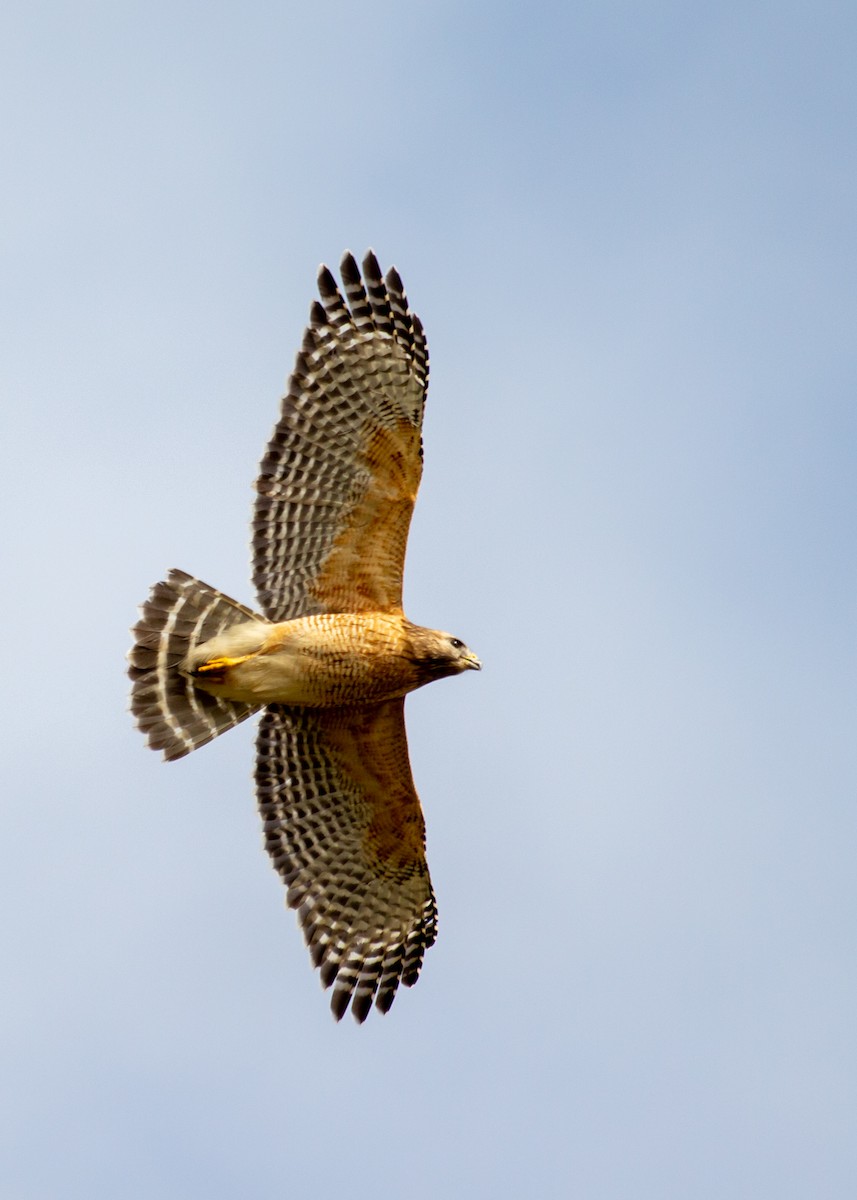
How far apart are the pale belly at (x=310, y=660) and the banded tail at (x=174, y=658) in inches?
4.4

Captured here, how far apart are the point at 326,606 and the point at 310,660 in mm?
518

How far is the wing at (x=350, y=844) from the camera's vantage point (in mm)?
16969

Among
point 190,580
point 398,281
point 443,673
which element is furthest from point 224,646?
point 398,281

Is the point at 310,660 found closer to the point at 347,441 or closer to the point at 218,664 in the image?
the point at 218,664

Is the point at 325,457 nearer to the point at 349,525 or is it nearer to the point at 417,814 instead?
the point at 349,525

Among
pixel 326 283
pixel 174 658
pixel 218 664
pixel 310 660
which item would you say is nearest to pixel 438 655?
pixel 310 660

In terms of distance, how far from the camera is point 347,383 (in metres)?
16.3

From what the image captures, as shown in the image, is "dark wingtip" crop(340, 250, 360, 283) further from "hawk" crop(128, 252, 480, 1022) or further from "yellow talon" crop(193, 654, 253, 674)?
"yellow talon" crop(193, 654, 253, 674)

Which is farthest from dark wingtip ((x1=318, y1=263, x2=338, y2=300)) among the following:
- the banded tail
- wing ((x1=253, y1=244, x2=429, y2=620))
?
the banded tail

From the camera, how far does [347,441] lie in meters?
16.3

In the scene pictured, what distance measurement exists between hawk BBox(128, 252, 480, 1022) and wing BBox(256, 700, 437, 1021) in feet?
0.06

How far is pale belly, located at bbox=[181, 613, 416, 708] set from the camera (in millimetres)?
16328

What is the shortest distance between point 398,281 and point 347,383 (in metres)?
0.83

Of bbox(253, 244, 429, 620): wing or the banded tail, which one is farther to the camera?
the banded tail
